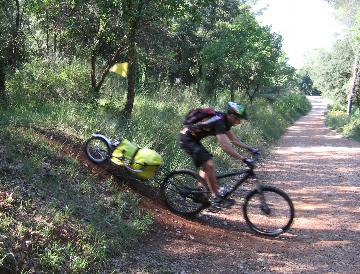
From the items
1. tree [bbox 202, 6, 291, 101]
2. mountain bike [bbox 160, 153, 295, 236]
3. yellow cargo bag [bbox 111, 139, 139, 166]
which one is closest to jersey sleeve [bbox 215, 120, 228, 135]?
mountain bike [bbox 160, 153, 295, 236]

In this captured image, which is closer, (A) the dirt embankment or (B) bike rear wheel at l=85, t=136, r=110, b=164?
(A) the dirt embankment

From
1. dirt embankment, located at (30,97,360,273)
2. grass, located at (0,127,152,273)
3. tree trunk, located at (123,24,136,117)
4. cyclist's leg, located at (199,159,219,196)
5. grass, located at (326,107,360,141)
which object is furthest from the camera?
grass, located at (326,107,360,141)

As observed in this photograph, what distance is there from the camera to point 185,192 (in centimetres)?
656

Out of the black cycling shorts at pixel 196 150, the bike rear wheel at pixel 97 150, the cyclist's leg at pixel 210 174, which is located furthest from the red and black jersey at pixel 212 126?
the bike rear wheel at pixel 97 150

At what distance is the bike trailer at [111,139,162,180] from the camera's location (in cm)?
659

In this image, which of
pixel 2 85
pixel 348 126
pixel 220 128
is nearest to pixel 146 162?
pixel 220 128

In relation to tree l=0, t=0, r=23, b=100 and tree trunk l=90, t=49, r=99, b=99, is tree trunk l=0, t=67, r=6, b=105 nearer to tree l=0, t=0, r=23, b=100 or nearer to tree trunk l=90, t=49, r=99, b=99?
tree l=0, t=0, r=23, b=100

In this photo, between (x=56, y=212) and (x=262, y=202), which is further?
(x=262, y=202)

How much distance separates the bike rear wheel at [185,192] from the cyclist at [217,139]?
149 mm

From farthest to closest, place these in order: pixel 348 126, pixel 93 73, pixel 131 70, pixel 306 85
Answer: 1. pixel 306 85
2. pixel 348 126
3. pixel 93 73
4. pixel 131 70

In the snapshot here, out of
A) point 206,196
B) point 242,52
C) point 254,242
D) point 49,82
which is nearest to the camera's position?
point 254,242

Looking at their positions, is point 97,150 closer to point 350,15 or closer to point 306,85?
point 350,15

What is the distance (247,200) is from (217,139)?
118 cm

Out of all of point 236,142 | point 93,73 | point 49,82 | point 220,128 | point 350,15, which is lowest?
point 236,142
